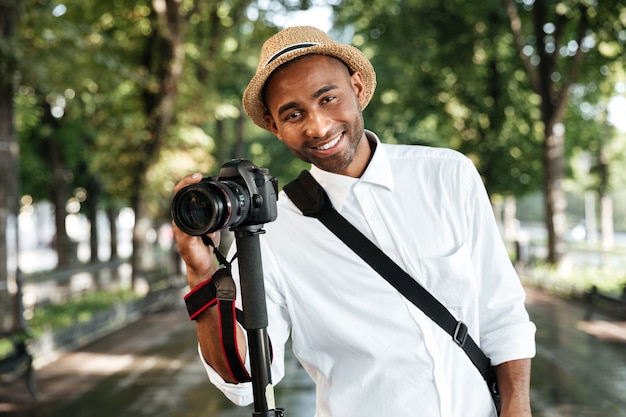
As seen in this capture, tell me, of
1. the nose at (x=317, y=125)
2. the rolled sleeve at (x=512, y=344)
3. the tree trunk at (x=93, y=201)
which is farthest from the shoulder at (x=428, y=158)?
the tree trunk at (x=93, y=201)

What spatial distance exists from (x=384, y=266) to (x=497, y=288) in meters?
0.34

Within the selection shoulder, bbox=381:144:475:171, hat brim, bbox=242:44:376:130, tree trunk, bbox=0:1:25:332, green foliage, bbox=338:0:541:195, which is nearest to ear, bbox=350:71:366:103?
hat brim, bbox=242:44:376:130

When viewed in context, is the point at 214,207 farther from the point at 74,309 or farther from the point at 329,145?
the point at 74,309

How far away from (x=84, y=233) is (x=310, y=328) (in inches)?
3062

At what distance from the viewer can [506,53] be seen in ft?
72.1

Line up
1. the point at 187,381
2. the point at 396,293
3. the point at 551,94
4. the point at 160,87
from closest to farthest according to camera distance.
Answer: the point at 396,293 < the point at 187,381 < the point at 160,87 < the point at 551,94

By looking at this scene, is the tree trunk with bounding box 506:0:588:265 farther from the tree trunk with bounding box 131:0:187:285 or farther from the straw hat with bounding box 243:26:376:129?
the straw hat with bounding box 243:26:376:129

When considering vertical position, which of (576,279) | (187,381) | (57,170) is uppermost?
(57,170)

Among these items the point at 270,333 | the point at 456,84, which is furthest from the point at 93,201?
the point at 270,333

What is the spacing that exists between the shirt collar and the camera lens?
1.22 ft

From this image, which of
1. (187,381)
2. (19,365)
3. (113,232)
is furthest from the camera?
(113,232)

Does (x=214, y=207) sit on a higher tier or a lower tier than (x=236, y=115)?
lower

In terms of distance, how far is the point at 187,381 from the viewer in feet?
28.2

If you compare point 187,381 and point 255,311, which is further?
point 187,381
